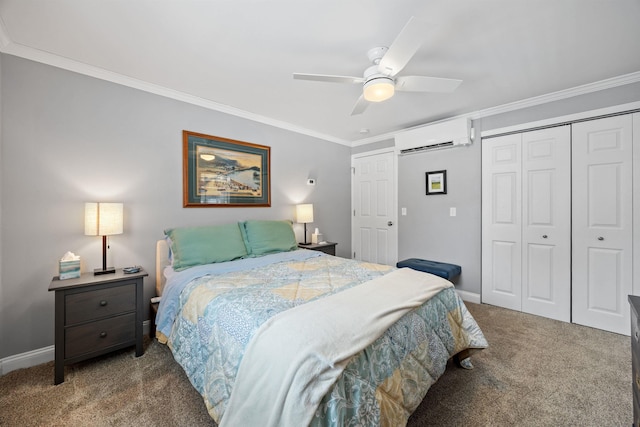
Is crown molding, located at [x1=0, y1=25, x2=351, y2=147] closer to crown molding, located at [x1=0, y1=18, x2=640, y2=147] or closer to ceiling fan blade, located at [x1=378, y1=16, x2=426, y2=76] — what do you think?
crown molding, located at [x1=0, y1=18, x2=640, y2=147]

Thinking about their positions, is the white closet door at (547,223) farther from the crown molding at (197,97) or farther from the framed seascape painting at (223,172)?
the framed seascape painting at (223,172)

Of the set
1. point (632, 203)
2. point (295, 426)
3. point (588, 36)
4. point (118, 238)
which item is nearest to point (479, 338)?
point (295, 426)

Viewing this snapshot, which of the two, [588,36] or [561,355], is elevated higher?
[588,36]

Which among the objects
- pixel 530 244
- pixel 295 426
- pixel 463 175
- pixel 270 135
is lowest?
pixel 295 426

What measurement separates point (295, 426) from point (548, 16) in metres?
2.65

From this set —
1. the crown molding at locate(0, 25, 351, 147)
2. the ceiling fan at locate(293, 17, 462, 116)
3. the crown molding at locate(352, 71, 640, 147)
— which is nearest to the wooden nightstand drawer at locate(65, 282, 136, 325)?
the crown molding at locate(0, 25, 351, 147)

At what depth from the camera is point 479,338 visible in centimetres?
187

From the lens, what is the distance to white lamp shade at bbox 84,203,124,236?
2082 millimetres

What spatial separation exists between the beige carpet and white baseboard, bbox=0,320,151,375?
7 cm

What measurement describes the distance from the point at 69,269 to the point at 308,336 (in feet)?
6.82

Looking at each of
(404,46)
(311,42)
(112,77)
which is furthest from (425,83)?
(112,77)

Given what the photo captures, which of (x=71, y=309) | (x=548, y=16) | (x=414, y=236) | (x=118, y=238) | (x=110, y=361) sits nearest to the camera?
(x=548, y=16)

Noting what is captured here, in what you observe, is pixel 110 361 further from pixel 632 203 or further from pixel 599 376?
pixel 632 203

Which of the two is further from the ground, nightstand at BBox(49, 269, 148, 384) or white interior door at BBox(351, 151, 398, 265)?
white interior door at BBox(351, 151, 398, 265)
